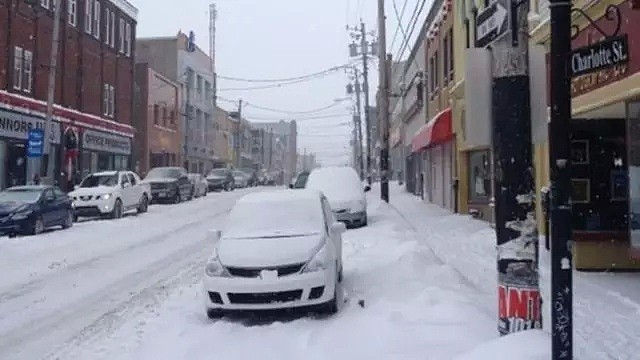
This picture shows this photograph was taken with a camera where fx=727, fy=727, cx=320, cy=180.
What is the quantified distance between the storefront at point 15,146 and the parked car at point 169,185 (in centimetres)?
542

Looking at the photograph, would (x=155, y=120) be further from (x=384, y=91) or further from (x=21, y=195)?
(x=21, y=195)

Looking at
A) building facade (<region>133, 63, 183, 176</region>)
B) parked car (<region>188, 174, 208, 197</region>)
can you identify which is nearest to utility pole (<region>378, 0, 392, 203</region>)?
parked car (<region>188, 174, 208, 197</region>)

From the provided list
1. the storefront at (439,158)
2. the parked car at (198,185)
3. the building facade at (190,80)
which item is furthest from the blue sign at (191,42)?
the storefront at (439,158)

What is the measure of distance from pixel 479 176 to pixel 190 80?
45.5 metres

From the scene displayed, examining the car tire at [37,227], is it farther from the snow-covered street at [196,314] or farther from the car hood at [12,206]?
the snow-covered street at [196,314]

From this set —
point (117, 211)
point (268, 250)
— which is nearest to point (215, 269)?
point (268, 250)

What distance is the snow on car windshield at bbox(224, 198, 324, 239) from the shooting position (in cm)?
964

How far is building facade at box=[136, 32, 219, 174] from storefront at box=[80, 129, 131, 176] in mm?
16218

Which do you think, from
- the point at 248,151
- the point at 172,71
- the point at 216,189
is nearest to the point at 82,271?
the point at 216,189

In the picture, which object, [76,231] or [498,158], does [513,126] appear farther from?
[76,231]

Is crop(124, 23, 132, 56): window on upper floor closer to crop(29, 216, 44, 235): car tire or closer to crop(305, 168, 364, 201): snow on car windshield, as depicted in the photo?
crop(305, 168, 364, 201): snow on car windshield

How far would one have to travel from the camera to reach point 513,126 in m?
6.06

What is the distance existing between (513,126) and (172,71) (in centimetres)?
5690

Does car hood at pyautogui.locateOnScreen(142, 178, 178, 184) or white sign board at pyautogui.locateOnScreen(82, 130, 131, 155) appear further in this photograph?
white sign board at pyautogui.locateOnScreen(82, 130, 131, 155)
